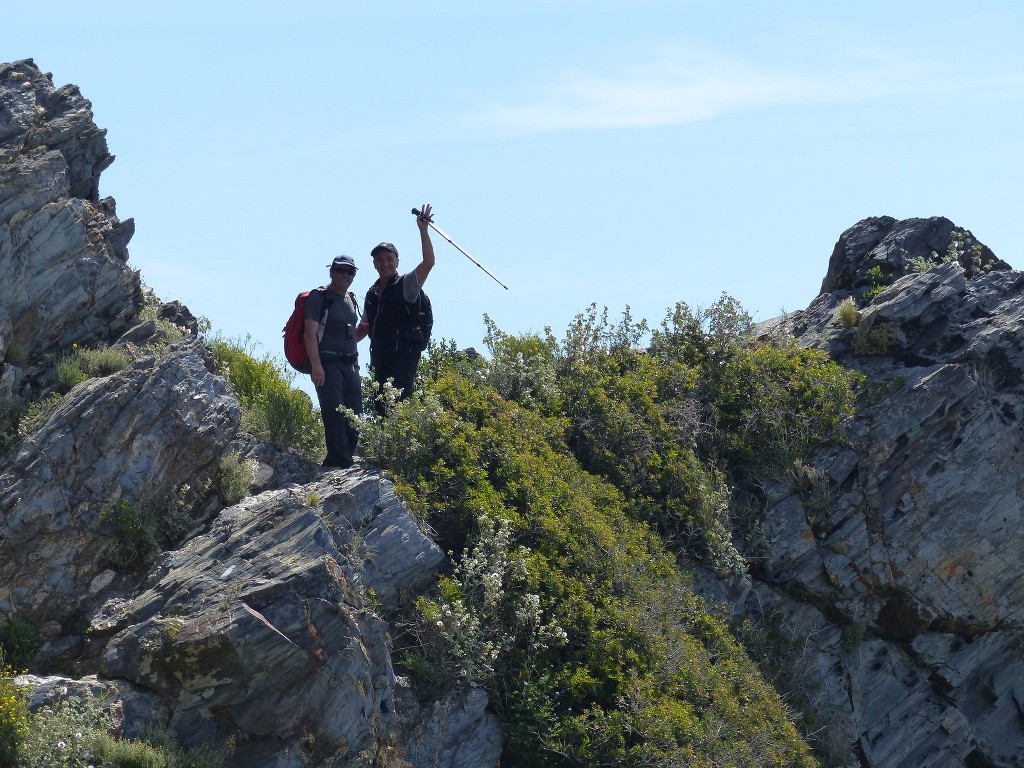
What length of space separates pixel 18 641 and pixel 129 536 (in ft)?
4.74

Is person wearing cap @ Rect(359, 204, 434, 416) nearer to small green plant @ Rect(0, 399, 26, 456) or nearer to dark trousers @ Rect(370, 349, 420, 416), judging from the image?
dark trousers @ Rect(370, 349, 420, 416)

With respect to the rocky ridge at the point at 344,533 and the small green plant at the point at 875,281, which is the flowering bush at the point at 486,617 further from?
the small green plant at the point at 875,281

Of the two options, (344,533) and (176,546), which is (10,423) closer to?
(176,546)

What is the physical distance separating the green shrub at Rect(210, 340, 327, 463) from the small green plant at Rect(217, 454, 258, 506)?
124 centimetres

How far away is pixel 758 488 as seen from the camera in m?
17.2

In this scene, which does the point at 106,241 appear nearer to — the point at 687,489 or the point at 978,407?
the point at 687,489

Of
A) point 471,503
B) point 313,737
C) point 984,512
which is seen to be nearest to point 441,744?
point 313,737

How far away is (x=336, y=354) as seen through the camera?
13.8 meters

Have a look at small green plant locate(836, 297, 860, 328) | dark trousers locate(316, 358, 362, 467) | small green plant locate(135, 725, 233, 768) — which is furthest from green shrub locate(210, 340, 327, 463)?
small green plant locate(836, 297, 860, 328)

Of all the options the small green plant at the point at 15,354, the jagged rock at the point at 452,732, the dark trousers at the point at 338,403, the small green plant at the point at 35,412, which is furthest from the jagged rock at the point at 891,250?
the small green plant at the point at 15,354

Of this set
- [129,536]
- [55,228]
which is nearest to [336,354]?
[129,536]

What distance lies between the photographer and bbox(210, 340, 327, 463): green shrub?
14.3 m

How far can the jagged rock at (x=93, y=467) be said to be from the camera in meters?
11.5

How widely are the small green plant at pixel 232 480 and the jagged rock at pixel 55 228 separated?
2340 mm
